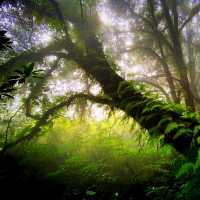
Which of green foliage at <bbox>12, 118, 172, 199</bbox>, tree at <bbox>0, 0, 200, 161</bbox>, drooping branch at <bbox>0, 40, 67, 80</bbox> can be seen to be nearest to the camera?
tree at <bbox>0, 0, 200, 161</bbox>

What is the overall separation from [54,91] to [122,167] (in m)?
2.56

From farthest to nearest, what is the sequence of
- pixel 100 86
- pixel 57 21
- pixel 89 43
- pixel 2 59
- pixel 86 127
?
pixel 86 127 → pixel 2 59 → pixel 89 43 → pixel 57 21 → pixel 100 86

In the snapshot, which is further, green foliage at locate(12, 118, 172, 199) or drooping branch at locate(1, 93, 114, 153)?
green foliage at locate(12, 118, 172, 199)

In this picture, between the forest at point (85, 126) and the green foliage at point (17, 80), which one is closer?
the green foliage at point (17, 80)

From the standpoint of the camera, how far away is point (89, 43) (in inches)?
223

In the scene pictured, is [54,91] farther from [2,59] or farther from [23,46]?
[23,46]

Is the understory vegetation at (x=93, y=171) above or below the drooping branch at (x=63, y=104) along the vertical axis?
below

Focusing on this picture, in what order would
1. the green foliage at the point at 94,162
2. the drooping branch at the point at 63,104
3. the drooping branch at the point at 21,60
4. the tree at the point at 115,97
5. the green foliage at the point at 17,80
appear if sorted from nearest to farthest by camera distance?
the green foliage at the point at 17,80 < the tree at the point at 115,97 < the drooping branch at the point at 63,104 < the green foliage at the point at 94,162 < the drooping branch at the point at 21,60

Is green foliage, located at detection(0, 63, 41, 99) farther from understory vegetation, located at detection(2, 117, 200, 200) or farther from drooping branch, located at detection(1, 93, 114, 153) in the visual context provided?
drooping branch, located at detection(1, 93, 114, 153)

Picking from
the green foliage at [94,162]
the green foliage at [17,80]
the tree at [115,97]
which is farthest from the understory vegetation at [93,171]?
the green foliage at [17,80]

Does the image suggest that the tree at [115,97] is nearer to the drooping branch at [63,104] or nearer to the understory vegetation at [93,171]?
the drooping branch at [63,104]

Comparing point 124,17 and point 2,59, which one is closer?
point 2,59

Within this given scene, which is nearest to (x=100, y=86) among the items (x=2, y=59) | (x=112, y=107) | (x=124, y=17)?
(x=112, y=107)

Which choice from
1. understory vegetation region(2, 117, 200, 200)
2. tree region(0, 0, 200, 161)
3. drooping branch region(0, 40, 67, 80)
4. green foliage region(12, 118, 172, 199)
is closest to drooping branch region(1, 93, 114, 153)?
tree region(0, 0, 200, 161)
